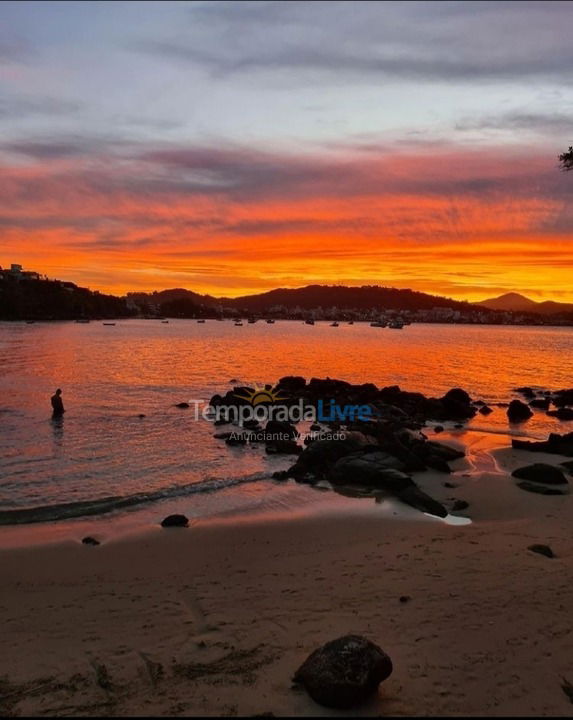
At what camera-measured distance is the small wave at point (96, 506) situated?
41.5ft

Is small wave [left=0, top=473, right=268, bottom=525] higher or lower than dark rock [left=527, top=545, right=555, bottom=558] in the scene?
lower

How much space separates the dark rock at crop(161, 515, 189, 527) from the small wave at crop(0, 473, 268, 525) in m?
1.87

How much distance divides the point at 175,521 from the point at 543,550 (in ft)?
23.3

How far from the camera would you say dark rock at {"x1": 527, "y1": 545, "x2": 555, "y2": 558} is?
1007cm

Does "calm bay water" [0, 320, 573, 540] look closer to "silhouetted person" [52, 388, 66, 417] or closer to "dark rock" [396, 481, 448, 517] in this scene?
"silhouetted person" [52, 388, 66, 417]

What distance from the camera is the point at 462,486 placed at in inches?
598

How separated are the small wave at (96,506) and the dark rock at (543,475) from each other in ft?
25.1

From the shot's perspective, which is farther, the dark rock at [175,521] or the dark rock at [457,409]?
the dark rock at [457,409]

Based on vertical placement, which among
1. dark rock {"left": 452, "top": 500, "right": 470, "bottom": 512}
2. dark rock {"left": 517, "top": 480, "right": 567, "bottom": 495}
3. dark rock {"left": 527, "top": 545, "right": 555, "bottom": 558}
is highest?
dark rock {"left": 527, "top": 545, "right": 555, "bottom": 558}

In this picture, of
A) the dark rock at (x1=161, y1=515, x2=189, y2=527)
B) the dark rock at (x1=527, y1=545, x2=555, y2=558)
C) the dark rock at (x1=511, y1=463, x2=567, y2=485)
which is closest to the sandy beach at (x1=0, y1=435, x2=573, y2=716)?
the dark rock at (x1=527, y1=545, x2=555, y2=558)

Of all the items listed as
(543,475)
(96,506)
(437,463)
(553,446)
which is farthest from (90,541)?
(553,446)

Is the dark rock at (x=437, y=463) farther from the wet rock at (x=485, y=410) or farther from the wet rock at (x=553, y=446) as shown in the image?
the wet rock at (x=485, y=410)

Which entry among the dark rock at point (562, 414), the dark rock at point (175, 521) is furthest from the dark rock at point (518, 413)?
the dark rock at point (175, 521)

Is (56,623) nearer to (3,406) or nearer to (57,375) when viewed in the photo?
(3,406)
